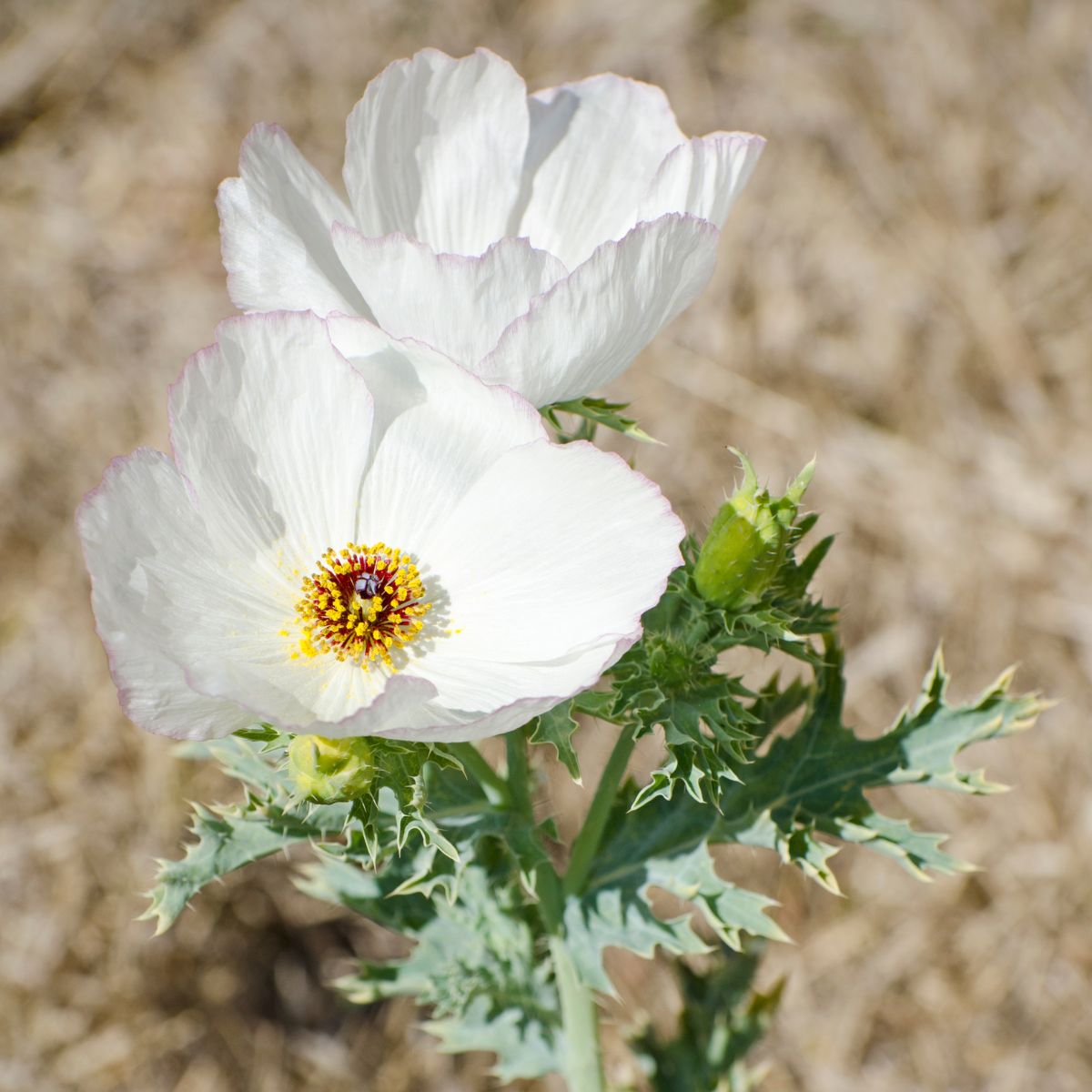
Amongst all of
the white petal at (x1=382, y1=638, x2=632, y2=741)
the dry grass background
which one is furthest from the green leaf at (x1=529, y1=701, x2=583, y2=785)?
the dry grass background

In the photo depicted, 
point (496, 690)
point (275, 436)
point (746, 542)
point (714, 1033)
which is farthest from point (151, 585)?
point (714, 1033)

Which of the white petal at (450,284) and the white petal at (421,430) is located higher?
the white petal at (450,284)

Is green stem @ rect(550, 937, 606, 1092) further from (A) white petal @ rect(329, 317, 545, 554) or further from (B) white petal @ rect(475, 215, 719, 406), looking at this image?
(B) white petal @ rect(475, 215, 719, 406)

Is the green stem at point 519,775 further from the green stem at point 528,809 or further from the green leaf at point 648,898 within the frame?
the green leaf at point 648,898

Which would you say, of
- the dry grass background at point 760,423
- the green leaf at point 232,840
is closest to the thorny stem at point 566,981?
the green leaf at point 232,840

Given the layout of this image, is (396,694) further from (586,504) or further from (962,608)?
(962,608)
